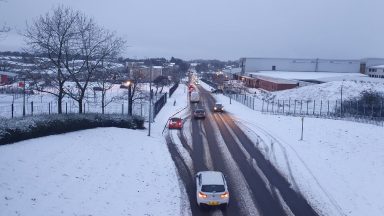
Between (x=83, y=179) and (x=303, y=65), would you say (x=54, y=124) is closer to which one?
(x=83, y=179)

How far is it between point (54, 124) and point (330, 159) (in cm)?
1880

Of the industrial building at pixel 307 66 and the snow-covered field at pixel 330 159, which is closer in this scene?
the snow-covered field at pixel 330 159

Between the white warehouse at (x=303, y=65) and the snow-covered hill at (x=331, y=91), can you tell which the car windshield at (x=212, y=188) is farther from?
the white warehouse at (x=303, y=65)

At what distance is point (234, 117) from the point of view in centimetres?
4684

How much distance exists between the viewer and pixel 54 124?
80.1 ft

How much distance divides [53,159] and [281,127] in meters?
24.7

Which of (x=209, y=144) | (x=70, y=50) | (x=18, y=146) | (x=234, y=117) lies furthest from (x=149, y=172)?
(x=234, y=117)

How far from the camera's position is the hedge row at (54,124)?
2035 centimetres

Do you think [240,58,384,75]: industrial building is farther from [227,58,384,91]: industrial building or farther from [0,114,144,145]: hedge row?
[0,114,144,145]: hedge row

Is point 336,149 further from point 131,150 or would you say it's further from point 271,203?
point 131,150

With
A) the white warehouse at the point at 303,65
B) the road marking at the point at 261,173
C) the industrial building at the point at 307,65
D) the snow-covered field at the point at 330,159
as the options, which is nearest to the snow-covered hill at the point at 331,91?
the snow-covered field at the point at 330,159

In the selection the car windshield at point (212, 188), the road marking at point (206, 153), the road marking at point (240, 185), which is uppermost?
the car windshield at point (212, 188)

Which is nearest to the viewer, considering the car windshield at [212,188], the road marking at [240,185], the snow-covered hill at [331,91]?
the road marking at [240,185]

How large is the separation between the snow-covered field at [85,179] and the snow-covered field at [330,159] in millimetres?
7499
